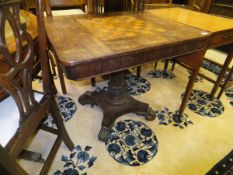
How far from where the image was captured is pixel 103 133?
132 cm

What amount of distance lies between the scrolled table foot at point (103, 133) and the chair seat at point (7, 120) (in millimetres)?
670

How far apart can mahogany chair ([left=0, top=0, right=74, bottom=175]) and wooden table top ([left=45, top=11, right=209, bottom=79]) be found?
0.14m

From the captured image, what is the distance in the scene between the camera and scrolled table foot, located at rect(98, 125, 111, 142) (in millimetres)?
1311

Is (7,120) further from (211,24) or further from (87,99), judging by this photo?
(211,24)

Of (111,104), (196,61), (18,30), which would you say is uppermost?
(18,30)

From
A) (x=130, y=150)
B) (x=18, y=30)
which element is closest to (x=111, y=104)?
(x=130, y=150)

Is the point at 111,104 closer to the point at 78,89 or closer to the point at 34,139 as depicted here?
the point at 78,89

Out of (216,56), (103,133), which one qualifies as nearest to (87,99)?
(103,133)

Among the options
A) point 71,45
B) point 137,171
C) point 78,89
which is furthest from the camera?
point 78,89

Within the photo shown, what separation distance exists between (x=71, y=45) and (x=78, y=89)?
1.09 meters

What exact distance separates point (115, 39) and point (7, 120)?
643mm

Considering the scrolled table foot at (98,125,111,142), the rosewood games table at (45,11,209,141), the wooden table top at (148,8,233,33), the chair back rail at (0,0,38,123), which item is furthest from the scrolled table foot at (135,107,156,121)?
the chair back rail at (0,0,38,123)

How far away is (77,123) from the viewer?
4.83 feet

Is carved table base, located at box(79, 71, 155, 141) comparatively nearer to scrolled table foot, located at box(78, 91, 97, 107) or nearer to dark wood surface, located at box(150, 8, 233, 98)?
scrolled table foot, located at box(78, 91, 97, 107)
